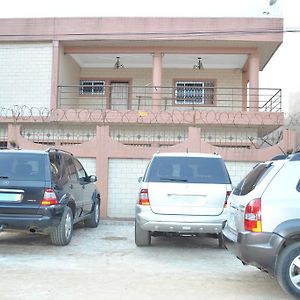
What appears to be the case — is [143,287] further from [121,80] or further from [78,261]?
[121,80]

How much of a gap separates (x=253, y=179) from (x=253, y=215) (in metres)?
0.62

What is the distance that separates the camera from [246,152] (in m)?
12.4

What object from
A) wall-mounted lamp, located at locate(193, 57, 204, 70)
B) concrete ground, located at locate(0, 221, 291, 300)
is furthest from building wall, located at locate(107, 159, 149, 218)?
wall-mounted lamp, located at locate(193, 57, 204, 70)

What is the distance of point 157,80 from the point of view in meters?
16.5

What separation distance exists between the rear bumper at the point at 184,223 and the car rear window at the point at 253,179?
1.69m

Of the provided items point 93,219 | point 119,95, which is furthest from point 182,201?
point 119,95

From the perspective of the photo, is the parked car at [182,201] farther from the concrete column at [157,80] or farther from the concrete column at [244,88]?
the concrete column at [244,88]

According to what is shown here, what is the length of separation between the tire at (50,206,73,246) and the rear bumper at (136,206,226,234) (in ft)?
5.19

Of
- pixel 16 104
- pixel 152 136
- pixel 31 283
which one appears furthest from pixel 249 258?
pixel 16 104

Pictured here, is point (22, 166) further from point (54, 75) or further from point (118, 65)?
point (118, 65)

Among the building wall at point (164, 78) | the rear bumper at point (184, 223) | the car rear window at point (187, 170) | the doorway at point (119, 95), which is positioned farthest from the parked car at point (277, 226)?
the doorway at point (119, 95)

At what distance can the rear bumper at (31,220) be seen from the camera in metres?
8.09

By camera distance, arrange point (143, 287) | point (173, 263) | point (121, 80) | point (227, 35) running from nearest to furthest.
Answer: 1. point (143, 287)
2. point (173, 263)
3. point (227, 35)
4. point (121, 80)

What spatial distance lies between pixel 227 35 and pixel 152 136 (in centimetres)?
412
